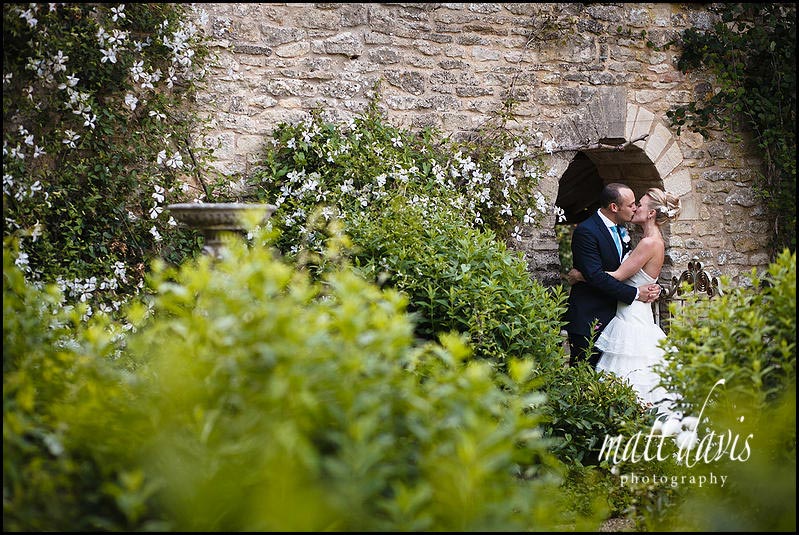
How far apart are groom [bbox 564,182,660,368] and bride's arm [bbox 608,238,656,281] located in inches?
3.0

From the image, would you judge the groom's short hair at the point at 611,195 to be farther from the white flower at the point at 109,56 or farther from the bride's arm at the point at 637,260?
the white flower at the point at 109,56

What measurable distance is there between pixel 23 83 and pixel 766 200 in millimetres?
5801

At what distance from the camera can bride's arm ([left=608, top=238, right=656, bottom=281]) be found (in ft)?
16.1

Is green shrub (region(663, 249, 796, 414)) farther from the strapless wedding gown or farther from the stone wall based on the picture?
the stone wall

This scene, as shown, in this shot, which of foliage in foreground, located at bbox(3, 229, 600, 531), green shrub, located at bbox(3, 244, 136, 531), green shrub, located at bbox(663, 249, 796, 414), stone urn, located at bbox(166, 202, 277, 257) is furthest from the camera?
stone urn, located at bbox(166, 202, 277, 257)

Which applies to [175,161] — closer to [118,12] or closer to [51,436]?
[118,12]

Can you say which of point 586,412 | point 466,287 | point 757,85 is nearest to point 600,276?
point 586,412

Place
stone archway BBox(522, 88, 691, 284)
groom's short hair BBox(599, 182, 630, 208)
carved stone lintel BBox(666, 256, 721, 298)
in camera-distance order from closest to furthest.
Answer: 1. groom's short hair BBox(599, 182, 630, 208)
2. stone archway BBox(522, 88, 691, 284)
3. carved stone lintel BBox(666, 256, 721, 298)

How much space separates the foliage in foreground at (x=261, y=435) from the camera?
5.00ft

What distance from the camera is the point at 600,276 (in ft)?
16.0

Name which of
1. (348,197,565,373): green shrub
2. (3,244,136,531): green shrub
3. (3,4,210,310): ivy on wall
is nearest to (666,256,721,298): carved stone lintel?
(348,197,565,373): green shrub

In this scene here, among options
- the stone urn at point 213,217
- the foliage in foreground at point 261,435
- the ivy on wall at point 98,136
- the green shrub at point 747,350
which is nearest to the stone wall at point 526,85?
the ivy on wall at point 98,136

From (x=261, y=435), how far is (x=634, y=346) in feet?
12.1

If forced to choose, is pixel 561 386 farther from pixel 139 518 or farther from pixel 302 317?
pixel 139 518
